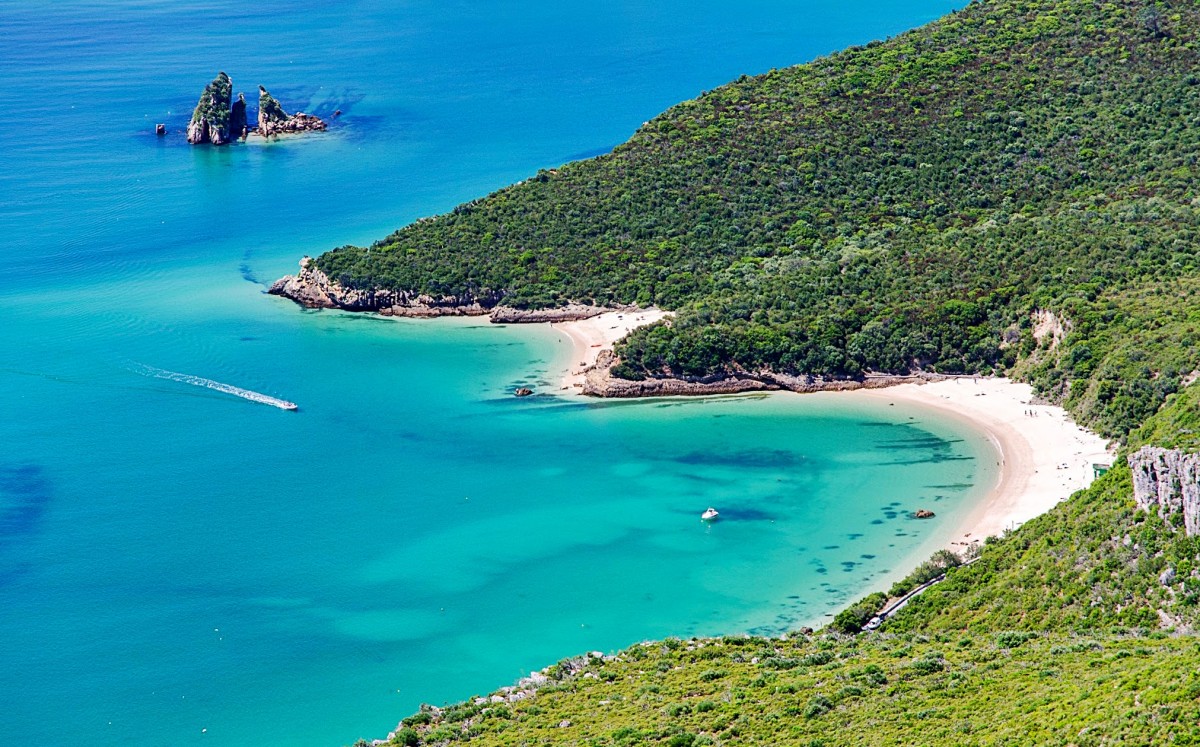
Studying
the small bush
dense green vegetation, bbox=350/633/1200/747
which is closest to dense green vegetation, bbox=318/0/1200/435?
dense green vegetation, bbox=350/633/1200/747

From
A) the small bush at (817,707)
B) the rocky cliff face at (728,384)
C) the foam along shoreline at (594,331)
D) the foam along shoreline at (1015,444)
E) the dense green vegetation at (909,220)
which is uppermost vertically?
the dense green vegetation at (909,220)

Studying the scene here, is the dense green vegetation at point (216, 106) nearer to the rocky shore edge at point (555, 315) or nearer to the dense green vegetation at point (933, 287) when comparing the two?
the rocky shore edge at point (555, 315)

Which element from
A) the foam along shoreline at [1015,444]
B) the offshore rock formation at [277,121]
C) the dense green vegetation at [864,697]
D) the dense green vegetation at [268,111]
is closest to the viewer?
the dense green vegetation at [864,697]

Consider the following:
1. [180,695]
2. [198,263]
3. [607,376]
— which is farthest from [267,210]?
[180,695]

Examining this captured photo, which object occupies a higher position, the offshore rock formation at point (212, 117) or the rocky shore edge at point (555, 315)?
the offshore rock formation at point (212, 117)

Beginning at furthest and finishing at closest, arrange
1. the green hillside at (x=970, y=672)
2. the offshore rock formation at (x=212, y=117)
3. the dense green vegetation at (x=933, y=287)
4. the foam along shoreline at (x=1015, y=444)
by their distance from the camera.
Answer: the offshore rock formation at (x=212, y=117), the foam along shoreline at (x=1015, y=444), the dense green vegetation at (x=933, y=287), the green hillside at (x=970, y=672)

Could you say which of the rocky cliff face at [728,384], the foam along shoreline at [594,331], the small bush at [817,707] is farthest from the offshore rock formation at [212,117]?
the small bush at [817,707]

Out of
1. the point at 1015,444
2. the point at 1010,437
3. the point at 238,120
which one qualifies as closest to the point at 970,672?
the point at 1015,444
